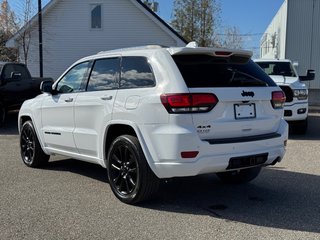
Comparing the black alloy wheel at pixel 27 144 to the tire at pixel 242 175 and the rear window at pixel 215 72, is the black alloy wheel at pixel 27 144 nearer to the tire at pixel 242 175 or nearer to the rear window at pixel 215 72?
the tire at pixel 242 175

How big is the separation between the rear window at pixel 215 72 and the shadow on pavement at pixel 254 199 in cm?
142

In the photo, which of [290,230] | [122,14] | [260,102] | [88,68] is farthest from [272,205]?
[122,14]

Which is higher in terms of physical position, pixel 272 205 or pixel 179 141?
pixel 179 141

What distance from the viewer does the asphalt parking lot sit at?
4.54 metres

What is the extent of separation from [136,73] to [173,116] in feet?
3.08

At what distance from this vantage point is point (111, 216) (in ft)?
16.4

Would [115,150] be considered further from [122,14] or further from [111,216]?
[122,14]

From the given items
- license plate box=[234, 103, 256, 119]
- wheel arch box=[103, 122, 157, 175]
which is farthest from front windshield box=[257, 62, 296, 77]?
wheel arch box=[103, 122, 157, 175]

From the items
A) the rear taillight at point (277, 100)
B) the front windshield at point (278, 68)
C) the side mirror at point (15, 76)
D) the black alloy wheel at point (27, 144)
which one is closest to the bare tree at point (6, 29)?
the side mirror at point (15, 76)

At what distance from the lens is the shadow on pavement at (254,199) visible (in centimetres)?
492

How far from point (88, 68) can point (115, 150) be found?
1401 mm

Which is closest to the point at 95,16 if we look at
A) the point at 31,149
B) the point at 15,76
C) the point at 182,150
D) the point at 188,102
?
the point at 15,76

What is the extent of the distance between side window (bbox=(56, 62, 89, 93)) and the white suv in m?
0.09

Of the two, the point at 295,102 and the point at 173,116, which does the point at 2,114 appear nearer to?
the point at 295,102
